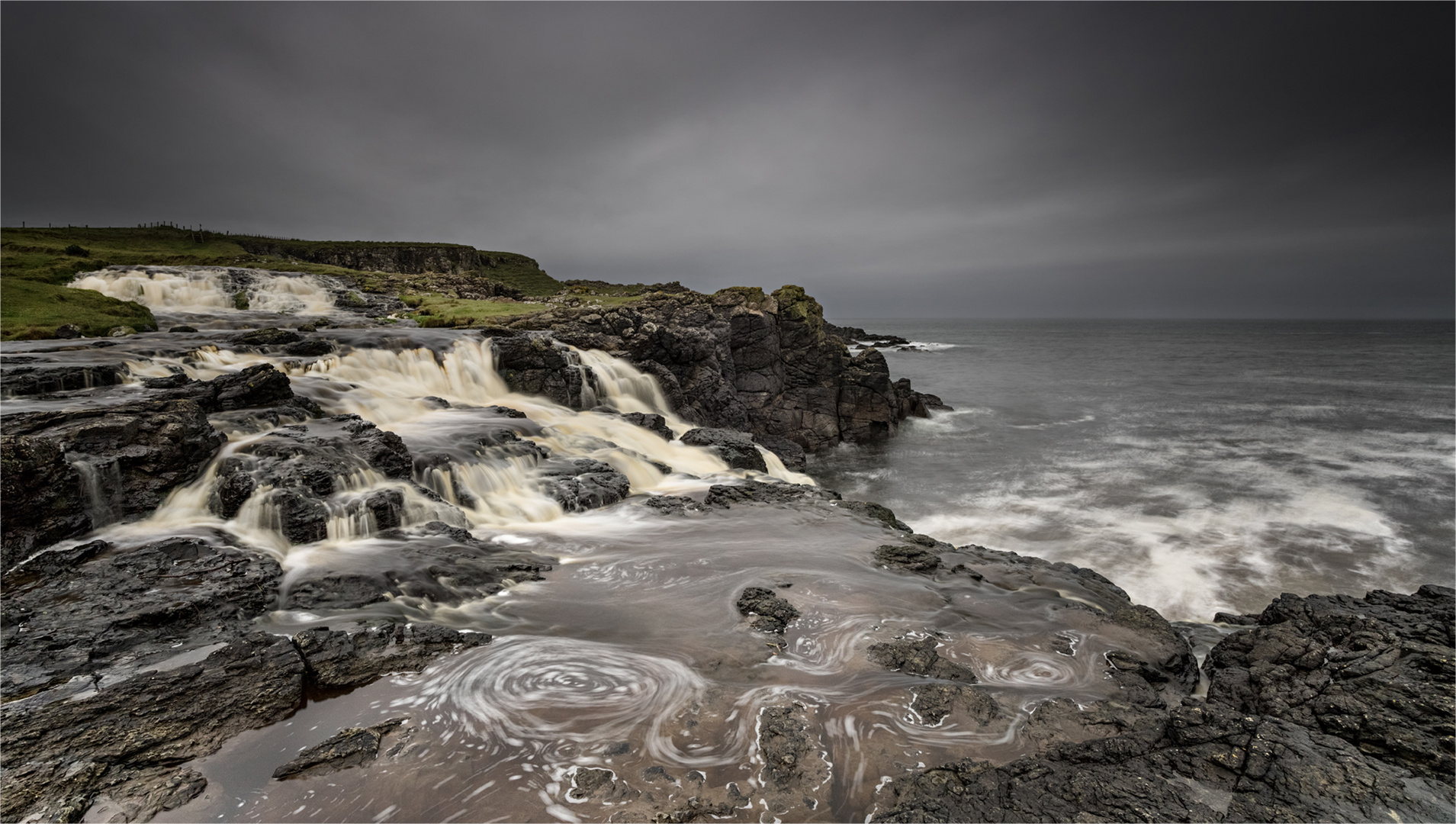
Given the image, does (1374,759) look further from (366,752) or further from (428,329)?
(428,329)

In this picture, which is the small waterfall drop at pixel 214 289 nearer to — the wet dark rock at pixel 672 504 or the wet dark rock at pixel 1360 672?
the wet dark rock at pixel 672 504

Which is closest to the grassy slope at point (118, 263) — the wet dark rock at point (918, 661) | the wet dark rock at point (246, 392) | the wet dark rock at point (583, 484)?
the wet dark rock at point (246, 392)

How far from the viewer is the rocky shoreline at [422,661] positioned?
4723mm

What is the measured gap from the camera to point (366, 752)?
538 centimetres

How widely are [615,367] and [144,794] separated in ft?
77.2

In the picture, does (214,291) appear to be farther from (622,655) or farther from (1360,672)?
(1360,672)

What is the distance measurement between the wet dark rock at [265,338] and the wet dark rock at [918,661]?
80.7 feet

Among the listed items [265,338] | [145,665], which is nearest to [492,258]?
[265,338]

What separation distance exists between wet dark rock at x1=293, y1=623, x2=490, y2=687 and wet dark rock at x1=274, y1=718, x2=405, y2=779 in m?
1.02

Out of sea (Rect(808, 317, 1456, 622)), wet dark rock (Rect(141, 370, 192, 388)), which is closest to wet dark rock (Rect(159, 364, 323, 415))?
wet dark rock (Rect(141, 370, 192, 388))

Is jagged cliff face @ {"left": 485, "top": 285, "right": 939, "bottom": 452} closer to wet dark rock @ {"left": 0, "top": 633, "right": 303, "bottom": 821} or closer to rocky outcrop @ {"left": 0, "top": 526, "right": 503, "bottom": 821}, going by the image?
rocky outcrop @ {"left": 0, "top": 526, "right": 503, "bottom": 821}

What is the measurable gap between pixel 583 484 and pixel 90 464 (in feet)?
28.7

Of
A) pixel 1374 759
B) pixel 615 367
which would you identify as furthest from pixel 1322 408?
pixel 1374 759

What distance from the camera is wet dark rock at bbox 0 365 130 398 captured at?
13781 mm
